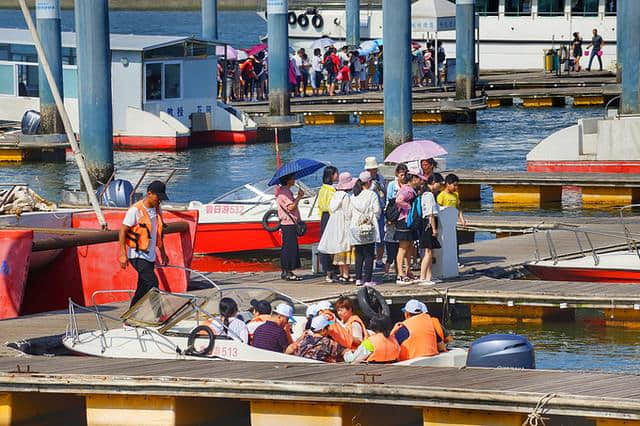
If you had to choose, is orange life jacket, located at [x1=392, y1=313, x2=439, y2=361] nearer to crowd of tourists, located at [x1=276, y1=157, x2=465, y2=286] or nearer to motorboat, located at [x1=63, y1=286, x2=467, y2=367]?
motorboat, located at [x1=63, y1=286, x2=467, y2=367]

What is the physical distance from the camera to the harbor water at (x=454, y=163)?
18.7m

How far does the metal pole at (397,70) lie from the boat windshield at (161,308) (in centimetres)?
1748

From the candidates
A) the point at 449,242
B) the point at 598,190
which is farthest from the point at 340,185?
the point at 598,190

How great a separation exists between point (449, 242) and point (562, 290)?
157 centimetres

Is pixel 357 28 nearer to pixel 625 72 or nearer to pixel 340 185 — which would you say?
pixel 625 72

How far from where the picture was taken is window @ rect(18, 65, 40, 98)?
42375mm

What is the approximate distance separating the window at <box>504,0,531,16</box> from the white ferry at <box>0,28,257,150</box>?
69.7 feet

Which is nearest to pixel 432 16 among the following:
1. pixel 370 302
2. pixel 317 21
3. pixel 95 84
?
pixel 317 21

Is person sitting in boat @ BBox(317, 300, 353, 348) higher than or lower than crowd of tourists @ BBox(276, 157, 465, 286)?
lower

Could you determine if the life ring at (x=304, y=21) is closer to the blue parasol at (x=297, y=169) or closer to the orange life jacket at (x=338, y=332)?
the blue parasol at (x=297, y=169)

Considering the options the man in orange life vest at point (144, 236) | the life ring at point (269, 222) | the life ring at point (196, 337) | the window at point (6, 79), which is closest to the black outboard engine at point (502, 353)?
the life ring at point (196, 337)

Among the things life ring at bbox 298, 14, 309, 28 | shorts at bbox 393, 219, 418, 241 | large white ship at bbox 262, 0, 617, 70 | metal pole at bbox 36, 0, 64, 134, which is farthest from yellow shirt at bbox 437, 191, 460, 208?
life ring at bbox 298, 14, 309, 28

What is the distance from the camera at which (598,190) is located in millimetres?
31281

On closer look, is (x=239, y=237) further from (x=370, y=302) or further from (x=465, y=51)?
(x=465, y=51)
